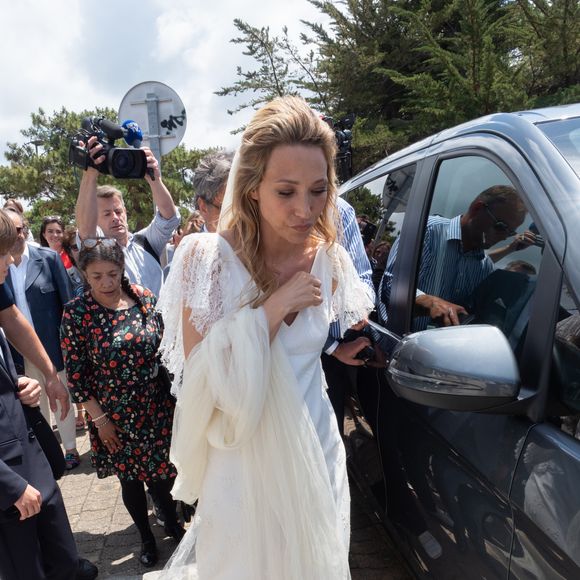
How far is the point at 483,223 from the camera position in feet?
5.42

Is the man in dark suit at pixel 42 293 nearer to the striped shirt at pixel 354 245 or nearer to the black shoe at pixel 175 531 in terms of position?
the black shoe at pixel 175 531

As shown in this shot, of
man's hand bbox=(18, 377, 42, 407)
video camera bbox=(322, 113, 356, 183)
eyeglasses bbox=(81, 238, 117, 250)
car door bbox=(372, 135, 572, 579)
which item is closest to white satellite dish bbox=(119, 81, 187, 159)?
video camera bbox=(322, 113, 356, 183)

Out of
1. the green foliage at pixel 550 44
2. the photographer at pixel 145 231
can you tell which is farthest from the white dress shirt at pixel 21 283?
the green foliage at pixel 550 44

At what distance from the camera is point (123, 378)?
261cm

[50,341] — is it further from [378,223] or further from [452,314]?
[452,314]

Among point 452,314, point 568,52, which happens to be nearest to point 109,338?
point 452,314

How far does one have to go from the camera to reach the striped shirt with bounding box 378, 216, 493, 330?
1642 mm

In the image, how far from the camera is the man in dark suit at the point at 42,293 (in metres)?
3.79

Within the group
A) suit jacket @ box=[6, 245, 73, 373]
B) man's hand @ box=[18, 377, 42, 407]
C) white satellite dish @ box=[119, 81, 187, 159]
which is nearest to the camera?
man's hand @ box=[18, 377, 42, 407]

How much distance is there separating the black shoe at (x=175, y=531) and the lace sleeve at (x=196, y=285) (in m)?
1.85

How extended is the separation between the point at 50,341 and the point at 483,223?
3385mm

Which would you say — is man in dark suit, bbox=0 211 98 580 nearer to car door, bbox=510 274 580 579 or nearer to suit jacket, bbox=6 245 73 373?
car door, bbox=510 274 580 579

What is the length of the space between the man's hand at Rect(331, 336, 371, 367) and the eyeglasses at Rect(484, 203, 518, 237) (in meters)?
0.69

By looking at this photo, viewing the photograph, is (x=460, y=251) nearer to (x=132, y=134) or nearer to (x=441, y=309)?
(x=441, y=309)
